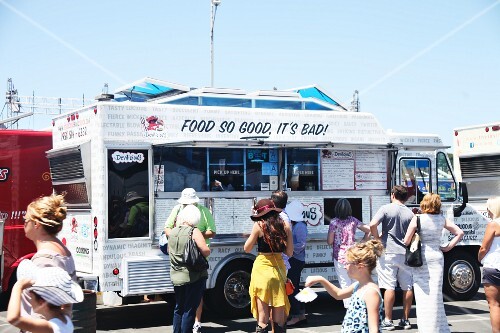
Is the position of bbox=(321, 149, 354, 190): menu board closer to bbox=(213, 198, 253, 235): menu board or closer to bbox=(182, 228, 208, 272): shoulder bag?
bbox=(213, 198, 253, 235): menu board

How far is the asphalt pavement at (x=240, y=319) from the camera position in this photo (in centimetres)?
1004

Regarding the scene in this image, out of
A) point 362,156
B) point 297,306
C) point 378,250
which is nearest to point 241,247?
point 297,306

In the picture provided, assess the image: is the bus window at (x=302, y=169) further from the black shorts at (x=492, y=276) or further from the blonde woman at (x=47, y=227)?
the blonde woman at (x=47, y=227)

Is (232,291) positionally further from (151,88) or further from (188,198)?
(151,88)

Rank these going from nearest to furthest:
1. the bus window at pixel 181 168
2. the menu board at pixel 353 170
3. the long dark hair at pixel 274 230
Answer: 1. the long dark hair at pixel 274 230
2. the bus window at pixel 181 168
3. the menu board at pixel 353 170

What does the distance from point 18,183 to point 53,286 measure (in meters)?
8.27

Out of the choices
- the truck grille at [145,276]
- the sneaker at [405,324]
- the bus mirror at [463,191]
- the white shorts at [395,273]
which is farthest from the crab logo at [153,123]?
A: the bus mirror at [463,191]

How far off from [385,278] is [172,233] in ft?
10.5

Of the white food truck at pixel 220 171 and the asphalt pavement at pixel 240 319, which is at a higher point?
the white food truck at pixel 220 171

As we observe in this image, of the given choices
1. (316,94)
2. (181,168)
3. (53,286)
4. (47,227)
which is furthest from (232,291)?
(53,286)

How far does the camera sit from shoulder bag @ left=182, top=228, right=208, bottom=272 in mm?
7832

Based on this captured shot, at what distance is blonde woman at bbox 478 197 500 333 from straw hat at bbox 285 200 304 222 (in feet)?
9.46

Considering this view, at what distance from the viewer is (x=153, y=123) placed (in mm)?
10375

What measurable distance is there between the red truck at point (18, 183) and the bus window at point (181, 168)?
275 cm
